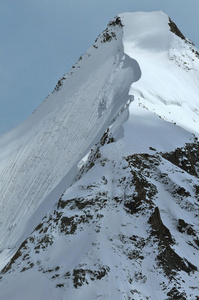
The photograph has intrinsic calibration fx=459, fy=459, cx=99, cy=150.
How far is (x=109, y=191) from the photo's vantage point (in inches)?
784

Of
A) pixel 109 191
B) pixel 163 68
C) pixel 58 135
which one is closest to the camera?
pixel 109 191

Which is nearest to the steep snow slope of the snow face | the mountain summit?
the mountain summit

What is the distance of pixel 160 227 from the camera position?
18.3 metres

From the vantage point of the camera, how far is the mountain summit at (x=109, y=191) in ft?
54.5

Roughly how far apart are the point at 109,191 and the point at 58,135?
21.0 m

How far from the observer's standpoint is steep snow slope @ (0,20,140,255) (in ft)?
113

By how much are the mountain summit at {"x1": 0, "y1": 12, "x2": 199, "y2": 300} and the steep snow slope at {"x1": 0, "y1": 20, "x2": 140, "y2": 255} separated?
4.9 inches

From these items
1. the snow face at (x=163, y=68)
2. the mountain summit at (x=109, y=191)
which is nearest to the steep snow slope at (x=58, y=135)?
the mountain summit at (x=109, y=191)

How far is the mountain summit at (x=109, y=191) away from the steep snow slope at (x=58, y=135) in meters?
0.12

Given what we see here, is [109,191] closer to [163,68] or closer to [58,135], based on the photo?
[58,135]

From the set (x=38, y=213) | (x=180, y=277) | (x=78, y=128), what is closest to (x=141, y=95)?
(x=78, y=128)

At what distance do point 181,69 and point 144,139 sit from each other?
2344 cm

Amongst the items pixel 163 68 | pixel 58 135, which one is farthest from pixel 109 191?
pixel 163 68

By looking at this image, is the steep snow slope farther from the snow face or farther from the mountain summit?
the snow face
